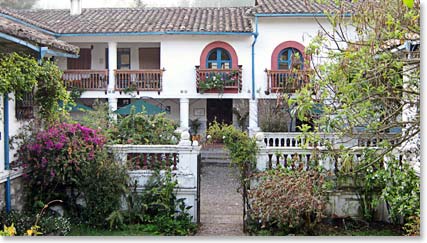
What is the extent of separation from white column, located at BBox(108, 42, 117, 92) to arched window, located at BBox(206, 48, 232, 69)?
216cm

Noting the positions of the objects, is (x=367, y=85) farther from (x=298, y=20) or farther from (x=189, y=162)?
(x=298, y=20)

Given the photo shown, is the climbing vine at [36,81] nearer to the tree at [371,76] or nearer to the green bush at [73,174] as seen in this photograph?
the green bush at [73,174]

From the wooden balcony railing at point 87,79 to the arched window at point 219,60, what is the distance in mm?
2497

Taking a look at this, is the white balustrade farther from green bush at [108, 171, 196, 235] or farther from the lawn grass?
the lawn grass

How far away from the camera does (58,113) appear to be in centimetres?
644

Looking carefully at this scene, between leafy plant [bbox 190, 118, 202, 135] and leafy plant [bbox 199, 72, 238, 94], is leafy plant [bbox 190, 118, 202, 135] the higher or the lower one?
the lower one

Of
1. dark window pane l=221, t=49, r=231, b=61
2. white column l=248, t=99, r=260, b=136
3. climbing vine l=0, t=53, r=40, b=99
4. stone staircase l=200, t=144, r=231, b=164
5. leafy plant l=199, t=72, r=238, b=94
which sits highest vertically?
dark window pane l=221, t=49, r=231, b=61

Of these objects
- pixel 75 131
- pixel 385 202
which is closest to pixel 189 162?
pixel 75 131

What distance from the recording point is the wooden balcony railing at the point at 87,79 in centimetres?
1016

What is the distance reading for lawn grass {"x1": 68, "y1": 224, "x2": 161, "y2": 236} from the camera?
5461mm

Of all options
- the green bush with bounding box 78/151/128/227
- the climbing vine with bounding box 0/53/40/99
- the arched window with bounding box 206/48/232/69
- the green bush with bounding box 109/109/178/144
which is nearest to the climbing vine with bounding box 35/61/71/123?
the climbing vine with bounding box 0/53/40/99

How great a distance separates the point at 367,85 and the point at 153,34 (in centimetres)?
776

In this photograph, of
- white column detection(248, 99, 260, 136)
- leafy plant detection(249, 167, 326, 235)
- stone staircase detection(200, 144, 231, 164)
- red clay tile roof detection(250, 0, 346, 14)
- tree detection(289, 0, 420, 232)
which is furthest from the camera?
white column detection(248, 99, 260, 136)

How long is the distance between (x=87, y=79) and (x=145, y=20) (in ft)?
7.32
